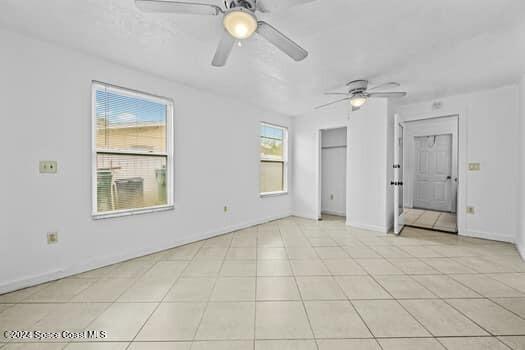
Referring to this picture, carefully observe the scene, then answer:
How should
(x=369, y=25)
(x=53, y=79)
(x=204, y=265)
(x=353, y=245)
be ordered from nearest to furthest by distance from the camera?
(x=369, y=25)
(x=53, y=79)
(x=204, y=265)
(x=353, y=245)

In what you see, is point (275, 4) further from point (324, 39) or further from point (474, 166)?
point (474, 166)

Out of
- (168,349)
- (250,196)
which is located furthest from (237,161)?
(168,349)

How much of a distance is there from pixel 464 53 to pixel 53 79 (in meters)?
4.41

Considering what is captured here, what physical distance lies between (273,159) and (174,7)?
3.88m

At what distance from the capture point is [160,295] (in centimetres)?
205

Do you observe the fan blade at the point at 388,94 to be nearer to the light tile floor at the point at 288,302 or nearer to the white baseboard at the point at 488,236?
the light tile floor at the point at 288,302

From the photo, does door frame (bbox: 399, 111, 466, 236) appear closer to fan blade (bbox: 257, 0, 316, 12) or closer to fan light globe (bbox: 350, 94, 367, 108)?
fan light globe (bbox: 350, 94, 367, 108)

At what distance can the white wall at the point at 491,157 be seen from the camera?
3.49m

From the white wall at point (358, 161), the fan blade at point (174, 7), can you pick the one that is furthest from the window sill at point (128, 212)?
the white wall at point (358, 161)

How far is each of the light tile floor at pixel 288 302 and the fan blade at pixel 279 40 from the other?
2108 mm

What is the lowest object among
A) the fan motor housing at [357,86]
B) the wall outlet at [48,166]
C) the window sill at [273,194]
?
the window sill at [273,194]

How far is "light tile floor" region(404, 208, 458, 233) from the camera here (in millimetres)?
4391

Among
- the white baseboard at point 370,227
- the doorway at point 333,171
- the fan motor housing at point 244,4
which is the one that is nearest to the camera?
the fan motor housing at point 244,4

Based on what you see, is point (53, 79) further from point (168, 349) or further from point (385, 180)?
point (385, 180)
